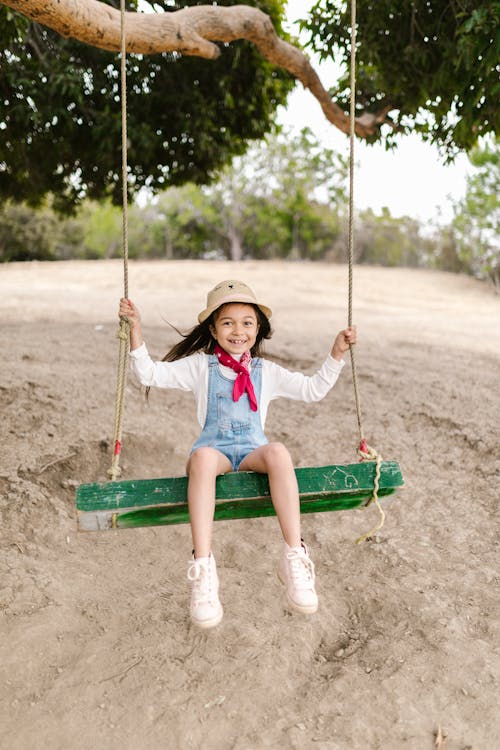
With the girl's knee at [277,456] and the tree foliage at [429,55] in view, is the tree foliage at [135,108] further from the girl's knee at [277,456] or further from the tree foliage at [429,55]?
the girl's knee at [277,456]

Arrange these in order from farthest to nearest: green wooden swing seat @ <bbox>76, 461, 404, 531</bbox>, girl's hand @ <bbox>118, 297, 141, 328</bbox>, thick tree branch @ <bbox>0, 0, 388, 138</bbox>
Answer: thick tree branch @ <bbox>0, 0, 388, 138</bbox>
girl's hand @ <bbox>118, 297, 141, 328</bbox>
green wooden swing seat @ <bbox>76, 461, 404, 531</bbox>

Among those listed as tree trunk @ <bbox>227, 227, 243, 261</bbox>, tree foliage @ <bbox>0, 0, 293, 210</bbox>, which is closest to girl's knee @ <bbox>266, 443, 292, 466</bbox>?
tree foliage @ <bbox>0, 0, 293, 210</bbox>

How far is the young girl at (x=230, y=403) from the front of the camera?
2479 millimetres

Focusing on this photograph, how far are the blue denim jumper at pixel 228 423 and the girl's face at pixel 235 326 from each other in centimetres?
12

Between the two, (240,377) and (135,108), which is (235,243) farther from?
(240,377)

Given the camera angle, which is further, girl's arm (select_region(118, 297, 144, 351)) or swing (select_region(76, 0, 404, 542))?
girl's arm (select_region(118, 297, 144, 351))

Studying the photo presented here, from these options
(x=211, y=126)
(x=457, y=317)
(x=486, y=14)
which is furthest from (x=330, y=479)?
(x=457, y=317)

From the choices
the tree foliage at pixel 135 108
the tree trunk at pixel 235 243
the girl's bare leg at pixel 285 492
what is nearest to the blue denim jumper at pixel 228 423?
the girl's bare leg at pixel 285 492

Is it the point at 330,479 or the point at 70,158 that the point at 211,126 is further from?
the point at 330,479

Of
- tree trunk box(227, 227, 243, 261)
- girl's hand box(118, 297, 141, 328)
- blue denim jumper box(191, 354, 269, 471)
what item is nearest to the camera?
girl's hand box(118, 297, 141, 328)

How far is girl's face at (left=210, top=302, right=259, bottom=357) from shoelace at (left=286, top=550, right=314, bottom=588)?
34.3 inches

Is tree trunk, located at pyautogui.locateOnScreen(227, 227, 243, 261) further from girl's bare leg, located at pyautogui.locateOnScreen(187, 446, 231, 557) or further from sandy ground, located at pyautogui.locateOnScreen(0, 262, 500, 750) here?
girl's bare leg, located at pyautogui.locateOnScreen(187, 446, 231, 557)

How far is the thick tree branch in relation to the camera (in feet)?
12.4


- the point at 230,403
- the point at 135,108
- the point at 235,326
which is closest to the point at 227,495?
the point at 230,403
